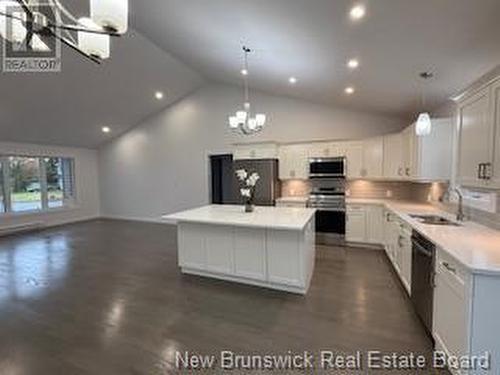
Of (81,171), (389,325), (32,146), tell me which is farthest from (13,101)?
(389,325)

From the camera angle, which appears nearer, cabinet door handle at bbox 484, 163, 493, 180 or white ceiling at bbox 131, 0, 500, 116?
cabinet door handle at bbox 484, 163, 493, 180

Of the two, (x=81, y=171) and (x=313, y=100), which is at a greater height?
(x=313, y=100)

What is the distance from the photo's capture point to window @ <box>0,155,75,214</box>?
7.29m

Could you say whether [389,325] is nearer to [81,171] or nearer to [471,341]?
[471,341]

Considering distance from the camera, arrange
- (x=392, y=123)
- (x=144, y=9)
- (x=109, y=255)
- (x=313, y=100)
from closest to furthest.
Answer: (x=144, y=9) < (x=109, y=255) < (x=392, y=123) < (x=313, y=100)

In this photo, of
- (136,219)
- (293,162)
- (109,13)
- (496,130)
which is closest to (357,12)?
(496,130)

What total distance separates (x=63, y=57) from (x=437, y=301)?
652 cm

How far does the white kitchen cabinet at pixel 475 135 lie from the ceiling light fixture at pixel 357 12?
3.99ft

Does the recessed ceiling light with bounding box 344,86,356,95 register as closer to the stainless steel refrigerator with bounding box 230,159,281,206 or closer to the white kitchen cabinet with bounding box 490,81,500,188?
the stainless steel refrigerator with bounding box 230,159,281,206

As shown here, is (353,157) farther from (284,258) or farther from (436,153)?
(284,258)

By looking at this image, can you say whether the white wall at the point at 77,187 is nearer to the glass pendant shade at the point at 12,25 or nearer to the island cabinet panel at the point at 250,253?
the glass pendant shade at the point at 12,25

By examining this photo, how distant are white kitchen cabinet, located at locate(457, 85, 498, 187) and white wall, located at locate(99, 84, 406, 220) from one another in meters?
3.24

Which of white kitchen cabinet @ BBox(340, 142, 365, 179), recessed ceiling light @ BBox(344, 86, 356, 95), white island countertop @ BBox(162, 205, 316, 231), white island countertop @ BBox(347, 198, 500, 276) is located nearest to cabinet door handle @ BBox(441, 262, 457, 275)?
white island countertop @ BBox(347, 198, 500, 276)

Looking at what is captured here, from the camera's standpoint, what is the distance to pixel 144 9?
4.01 m
